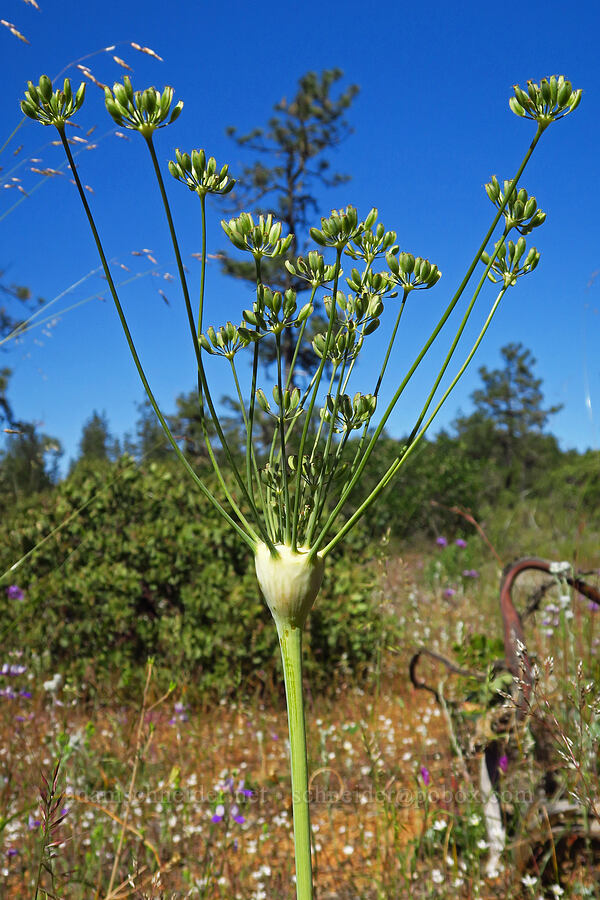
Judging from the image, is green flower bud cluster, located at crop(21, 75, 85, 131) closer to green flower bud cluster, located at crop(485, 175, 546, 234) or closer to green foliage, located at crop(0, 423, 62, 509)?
green flower bud cluster, located at crop(485, 175, 546, 234)

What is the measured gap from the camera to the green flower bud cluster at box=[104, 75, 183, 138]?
28.0 inches

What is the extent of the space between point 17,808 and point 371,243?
2857mm

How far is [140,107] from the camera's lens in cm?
71

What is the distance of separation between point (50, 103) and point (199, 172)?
0.18 meters

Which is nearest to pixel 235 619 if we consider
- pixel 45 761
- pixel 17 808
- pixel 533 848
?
pixel 45 761

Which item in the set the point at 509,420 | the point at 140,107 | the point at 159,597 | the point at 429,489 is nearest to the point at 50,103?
the point at 140,107

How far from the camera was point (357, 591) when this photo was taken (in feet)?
14.1

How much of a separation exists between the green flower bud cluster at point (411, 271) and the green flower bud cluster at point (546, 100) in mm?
208

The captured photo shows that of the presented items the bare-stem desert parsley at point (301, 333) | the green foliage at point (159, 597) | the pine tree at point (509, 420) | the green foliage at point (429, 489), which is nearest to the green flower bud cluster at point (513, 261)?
the bare-stem desert parsley at point (301, 333)

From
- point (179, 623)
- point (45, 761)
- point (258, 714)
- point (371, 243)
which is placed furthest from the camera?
point (179, 623)

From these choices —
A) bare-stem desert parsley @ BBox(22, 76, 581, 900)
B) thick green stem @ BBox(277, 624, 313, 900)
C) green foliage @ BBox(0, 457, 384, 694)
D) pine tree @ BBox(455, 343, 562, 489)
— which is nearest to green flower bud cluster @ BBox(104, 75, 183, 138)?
bare-stem desert parsley @ BBox(22, 76, 581, 900)

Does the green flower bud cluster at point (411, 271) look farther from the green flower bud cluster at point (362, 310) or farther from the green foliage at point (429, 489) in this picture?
the green foliage at point (429, 489)

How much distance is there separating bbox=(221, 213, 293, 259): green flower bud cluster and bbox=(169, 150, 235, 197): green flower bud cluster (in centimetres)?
4

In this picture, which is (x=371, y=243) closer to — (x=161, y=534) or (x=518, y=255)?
(x=518, y=255)
